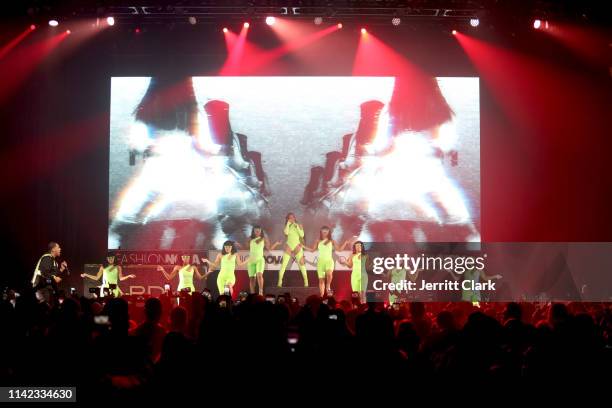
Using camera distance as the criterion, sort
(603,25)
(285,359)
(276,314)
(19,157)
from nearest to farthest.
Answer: (285,359) < (276,314) < (603,25) < (19,157)

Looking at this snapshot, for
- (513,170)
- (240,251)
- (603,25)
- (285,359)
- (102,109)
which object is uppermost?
(603,25)

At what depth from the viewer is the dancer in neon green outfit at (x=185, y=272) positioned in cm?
1515

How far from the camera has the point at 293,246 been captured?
15727mm

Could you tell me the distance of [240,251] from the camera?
1574 cm

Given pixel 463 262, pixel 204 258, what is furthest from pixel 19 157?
pixel 463 262

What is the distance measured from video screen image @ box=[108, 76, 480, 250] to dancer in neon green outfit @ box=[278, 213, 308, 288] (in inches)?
9.1

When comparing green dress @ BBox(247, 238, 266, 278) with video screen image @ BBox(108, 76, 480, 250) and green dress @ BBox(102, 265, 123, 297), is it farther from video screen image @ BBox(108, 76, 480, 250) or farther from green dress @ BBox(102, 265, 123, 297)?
green dress @ BBox(102, 265, 123, 297)

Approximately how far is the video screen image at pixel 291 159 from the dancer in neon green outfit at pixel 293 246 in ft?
0.76

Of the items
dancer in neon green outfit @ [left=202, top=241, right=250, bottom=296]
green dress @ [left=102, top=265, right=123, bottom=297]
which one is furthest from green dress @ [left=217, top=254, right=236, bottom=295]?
green dress @ [left=102, top=265, right=123, bottom=297]

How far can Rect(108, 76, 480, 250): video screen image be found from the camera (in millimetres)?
15766

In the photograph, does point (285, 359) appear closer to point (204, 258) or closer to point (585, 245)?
point (204, 258)

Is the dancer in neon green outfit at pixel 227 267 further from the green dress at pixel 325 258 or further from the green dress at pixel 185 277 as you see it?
the green dress at pixel 325 258

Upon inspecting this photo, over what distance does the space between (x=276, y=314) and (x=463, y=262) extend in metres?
12.5

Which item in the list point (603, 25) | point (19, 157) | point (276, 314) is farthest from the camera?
point (19, 157)
